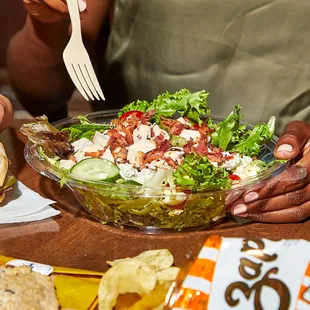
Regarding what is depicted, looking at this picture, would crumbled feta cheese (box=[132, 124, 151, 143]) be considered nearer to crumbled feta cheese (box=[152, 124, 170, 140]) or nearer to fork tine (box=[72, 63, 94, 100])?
crumbled feta cheese (box=[152, 124, 170, 140])

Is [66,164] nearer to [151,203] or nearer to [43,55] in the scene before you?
[151,203]

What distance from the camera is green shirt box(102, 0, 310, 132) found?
227cm

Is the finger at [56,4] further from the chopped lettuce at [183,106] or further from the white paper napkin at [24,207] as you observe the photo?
the white paper napkin at [24,207]

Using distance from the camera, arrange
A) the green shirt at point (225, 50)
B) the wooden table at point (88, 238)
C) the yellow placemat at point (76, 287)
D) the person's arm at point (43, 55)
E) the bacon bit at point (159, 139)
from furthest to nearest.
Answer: the person's arm at point (43, 55), the green shirt at point (225, 50), the bacon bit at point (159, 139), the wooden table at point (88, 238), the yellow placemat at point (76, 287)

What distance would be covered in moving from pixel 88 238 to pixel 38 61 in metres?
1.26

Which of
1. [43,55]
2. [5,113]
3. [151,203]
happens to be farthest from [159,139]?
[43,55]

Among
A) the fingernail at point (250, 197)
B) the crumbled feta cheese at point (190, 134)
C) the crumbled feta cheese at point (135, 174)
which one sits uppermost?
the crumbled feta cheese at point (190, 134)

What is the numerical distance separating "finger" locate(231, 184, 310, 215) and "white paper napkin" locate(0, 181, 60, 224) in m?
0.50

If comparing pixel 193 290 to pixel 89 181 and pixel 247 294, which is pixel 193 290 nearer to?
pixel 247 294

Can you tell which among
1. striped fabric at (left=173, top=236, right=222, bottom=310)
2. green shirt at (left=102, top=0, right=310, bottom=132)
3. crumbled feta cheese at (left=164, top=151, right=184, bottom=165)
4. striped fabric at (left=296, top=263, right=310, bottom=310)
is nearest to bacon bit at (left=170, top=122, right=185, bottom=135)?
crumbled feta cheese at (left=164, top=151, right=184, bottom=165)

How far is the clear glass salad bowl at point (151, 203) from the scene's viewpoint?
1.38m

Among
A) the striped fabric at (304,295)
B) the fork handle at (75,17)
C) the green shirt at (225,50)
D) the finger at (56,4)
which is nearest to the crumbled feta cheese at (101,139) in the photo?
the fork handle at (75,17)

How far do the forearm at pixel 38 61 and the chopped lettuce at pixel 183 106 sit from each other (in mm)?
766

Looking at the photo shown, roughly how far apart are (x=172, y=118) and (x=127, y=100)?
895 millimetres
